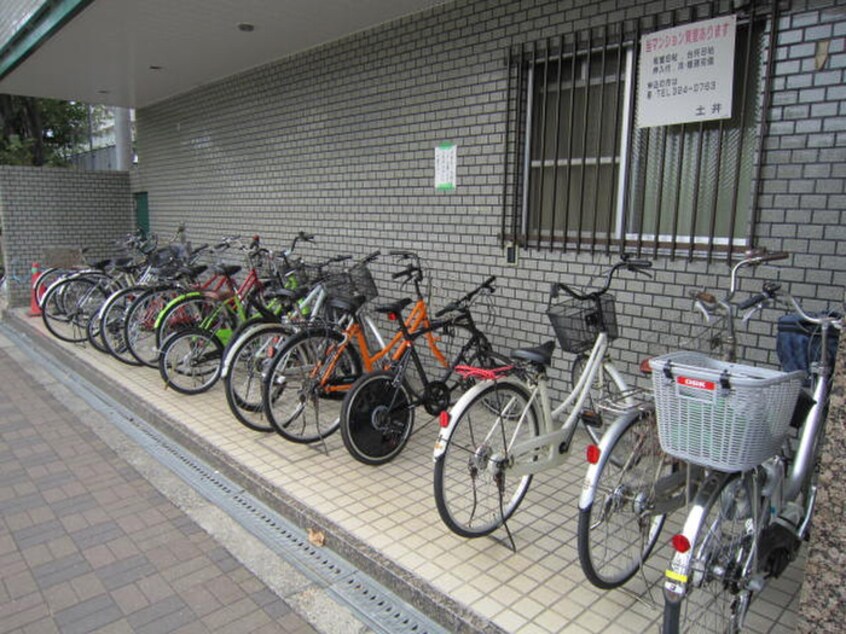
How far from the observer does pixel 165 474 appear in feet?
14.2

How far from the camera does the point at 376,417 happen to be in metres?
3.93

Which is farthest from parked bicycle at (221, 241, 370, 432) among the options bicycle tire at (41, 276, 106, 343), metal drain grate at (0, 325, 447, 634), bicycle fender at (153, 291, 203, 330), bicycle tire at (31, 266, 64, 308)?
bicycle tire at (31, 266, 64, 308)

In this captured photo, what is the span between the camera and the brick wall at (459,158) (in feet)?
11.6

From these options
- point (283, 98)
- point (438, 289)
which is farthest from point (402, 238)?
point (283, 98)

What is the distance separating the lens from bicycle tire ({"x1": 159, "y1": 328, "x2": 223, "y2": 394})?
5.48 m

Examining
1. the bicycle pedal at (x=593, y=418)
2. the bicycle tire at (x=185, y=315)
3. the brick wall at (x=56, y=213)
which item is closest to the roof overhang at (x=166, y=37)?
the brick wall at (x=56, y=213)

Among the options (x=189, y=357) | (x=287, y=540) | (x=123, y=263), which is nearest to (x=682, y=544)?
(x=287, y=540)

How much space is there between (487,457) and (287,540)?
4.18 ft

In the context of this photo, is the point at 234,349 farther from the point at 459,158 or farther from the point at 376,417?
the point at 459,158

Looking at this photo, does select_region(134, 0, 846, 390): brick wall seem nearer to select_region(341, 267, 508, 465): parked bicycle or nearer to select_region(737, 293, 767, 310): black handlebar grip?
select_region(737, 293, 767, 310): black handlebar grip

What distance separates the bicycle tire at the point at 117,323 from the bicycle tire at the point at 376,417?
3704 millimetres

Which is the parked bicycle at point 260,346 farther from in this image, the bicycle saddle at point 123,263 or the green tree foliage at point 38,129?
the green tree foliage at point 38,129

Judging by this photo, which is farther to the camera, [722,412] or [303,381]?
[303,381]

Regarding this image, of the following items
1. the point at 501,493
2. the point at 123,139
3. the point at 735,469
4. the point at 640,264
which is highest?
the point at 123,139
